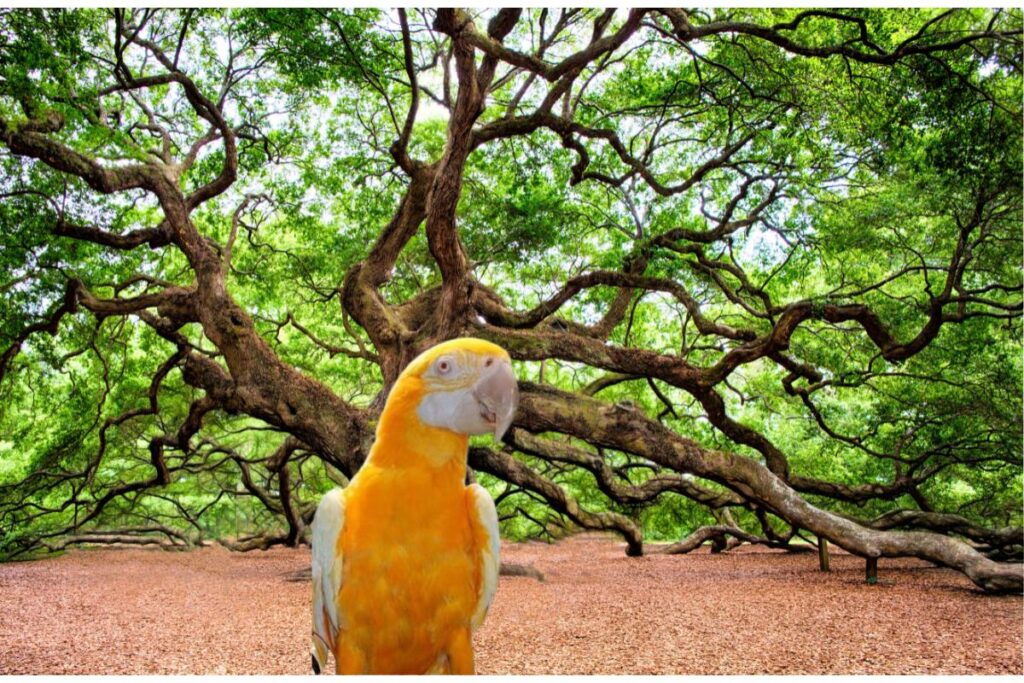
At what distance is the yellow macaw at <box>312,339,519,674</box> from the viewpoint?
1482 millimetres

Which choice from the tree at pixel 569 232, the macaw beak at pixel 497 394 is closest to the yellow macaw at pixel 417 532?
the macaw beak at pixel 497 394

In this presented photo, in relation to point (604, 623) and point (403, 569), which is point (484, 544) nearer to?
point (403, 569)

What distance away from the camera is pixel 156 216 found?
8.08 metres

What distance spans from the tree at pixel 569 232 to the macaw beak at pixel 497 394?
10.2 ft

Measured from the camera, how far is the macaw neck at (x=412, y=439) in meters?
1.52

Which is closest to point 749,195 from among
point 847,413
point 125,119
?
point 847,413

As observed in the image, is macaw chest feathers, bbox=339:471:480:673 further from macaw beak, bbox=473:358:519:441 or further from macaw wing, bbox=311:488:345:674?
macaw beak, bbox=473:358:519:441

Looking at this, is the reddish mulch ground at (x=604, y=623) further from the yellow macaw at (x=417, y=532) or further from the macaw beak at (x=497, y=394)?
the macaw beak at (x=497, y=394)

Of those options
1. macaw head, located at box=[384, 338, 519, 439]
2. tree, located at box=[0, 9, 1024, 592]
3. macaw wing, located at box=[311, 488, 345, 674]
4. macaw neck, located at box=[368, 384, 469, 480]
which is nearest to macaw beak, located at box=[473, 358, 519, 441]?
macaw head, located at box=[384, 338, 519, 439]

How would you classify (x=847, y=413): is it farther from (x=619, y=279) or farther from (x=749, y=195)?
(x=619, y=279)

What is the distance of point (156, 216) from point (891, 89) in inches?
313

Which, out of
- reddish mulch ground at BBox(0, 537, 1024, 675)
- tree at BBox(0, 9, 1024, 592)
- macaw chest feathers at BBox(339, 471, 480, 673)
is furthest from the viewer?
tree at BBox(0, 9, 1024, 592)

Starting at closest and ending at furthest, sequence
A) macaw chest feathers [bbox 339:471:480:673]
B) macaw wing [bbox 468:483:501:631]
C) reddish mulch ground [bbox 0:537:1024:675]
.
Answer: macaw chest feathers [bbox 339:471:480:673]
macaw wing [bbox 468:483:501:631]
reddish mulch ground [bbox 0:537:1024:675]

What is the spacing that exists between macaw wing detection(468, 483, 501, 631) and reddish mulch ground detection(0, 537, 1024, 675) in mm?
1812
